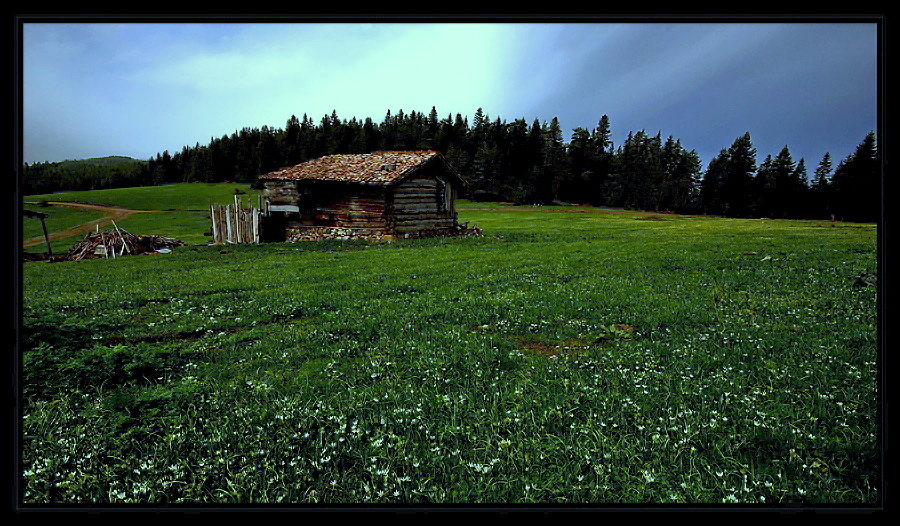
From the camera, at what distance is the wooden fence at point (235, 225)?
27906mm

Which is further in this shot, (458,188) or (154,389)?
(458,188)

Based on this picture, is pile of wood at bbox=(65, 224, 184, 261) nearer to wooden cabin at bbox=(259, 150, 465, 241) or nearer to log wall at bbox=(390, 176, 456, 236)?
wooden cabin at bbox=(259, 150, 465, 241)

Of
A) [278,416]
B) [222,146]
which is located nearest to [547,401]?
[278,416]

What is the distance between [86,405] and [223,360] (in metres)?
1.79

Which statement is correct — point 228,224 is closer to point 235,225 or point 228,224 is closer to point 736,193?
point 235,225

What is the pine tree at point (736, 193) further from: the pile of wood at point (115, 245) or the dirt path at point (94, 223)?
the pile of wood at point (115, 245)

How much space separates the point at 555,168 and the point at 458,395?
35311 mm

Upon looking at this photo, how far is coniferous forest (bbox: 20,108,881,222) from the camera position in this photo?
166 inches

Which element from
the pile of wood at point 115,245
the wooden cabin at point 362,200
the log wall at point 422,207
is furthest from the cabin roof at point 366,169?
the pile of wood at point 115,245

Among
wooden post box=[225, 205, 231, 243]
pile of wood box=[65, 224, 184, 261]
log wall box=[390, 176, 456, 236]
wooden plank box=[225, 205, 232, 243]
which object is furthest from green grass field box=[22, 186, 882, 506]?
log wall box=[390, 176, 456, 236]

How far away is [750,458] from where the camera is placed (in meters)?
3.46
